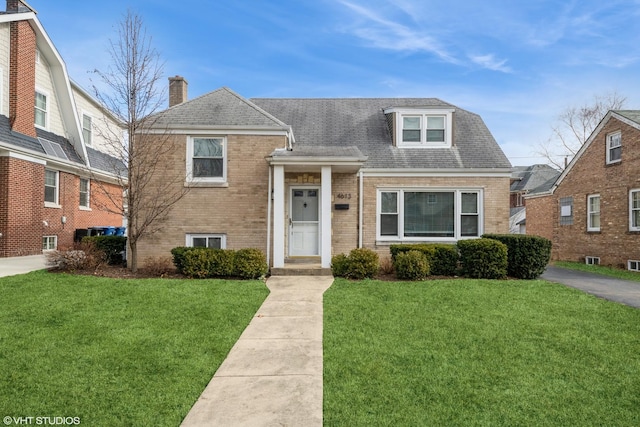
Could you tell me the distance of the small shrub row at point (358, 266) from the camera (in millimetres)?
10133

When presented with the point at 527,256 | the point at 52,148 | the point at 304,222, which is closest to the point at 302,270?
the point at 304,222

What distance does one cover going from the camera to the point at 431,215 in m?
13.5

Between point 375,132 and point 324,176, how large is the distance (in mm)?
4635

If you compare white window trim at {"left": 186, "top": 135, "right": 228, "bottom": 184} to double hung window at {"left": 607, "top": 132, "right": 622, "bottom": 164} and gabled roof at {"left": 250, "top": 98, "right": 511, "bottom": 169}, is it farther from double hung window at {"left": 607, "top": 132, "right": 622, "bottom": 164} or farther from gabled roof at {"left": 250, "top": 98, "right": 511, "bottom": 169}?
double hung window at {"left": 607, "top": 132, "right": 622, "bottom": 164}

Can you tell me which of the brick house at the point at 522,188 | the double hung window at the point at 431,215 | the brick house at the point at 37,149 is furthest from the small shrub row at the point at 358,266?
the brick house at the point at 522,188

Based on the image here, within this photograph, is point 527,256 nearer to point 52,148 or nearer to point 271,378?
point 271,378

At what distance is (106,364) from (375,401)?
3236 millimetres

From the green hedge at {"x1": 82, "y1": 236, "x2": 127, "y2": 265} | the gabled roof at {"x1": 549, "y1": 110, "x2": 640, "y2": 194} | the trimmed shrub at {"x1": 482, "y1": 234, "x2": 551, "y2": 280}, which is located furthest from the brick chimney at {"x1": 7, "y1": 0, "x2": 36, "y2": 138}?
the gabled roof at {"x1": 549, "y1": 110, "x2": 640, "y2": 194}

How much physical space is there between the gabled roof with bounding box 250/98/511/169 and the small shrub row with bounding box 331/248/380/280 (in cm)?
371

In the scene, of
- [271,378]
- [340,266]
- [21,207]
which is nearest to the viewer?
[271,378]

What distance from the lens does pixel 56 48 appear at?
16.7m

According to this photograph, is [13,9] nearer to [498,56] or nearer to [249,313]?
[249,313]

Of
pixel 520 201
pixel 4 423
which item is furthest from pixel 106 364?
pixel 520 201

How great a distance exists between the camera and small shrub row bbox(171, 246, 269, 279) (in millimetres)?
10078
